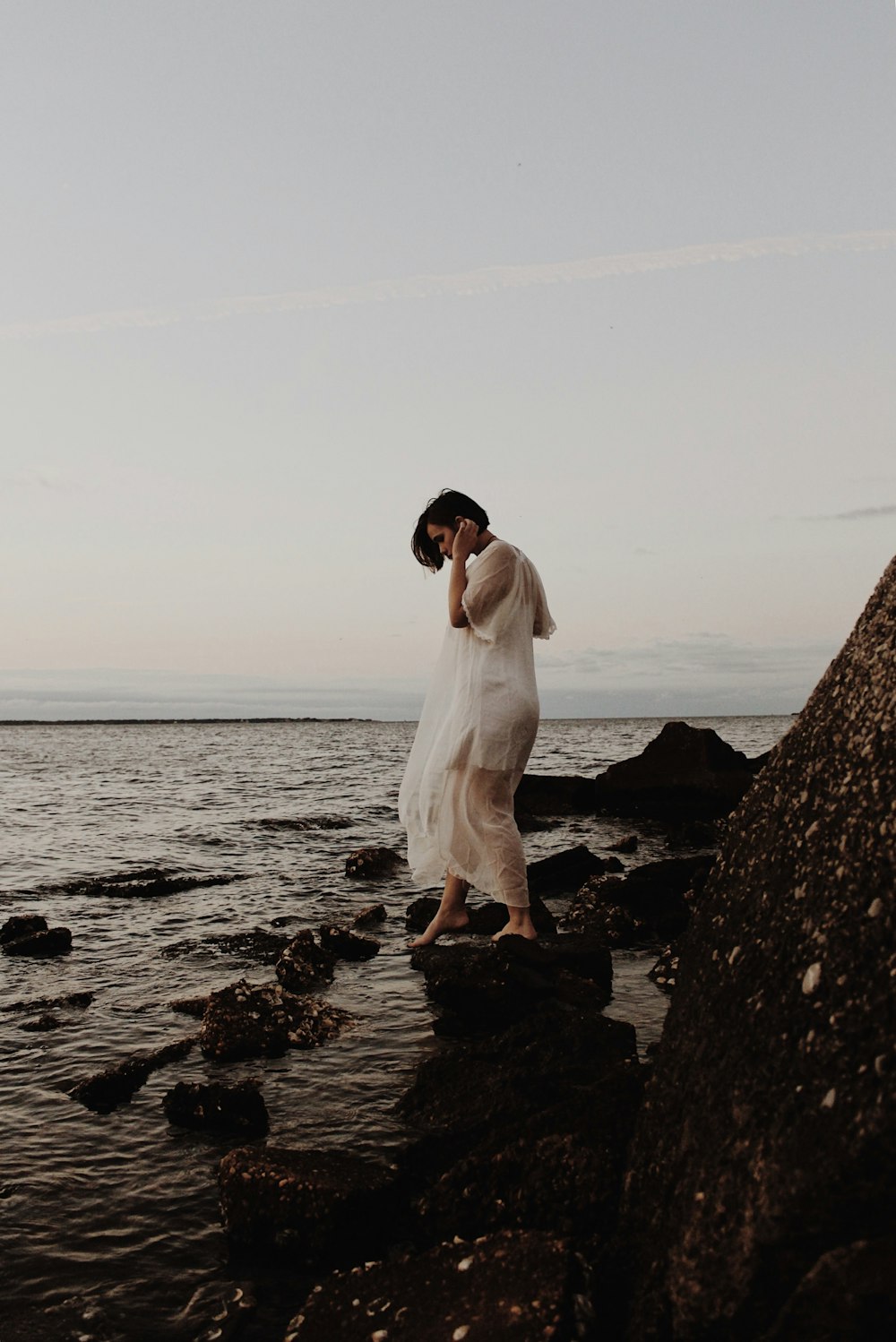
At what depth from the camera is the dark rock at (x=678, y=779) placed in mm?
17062

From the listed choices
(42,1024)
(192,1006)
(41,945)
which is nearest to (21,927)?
(41,945)


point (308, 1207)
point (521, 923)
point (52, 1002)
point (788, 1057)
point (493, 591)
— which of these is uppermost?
point (493, 591)

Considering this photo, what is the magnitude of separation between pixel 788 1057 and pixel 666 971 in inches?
164

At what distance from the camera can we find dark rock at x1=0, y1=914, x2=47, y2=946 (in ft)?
25.6

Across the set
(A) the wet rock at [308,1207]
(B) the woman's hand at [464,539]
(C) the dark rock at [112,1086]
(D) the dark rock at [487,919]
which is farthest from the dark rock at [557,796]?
(A) the wet rock at [308,1207]

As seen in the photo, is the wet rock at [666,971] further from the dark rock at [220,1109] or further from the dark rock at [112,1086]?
the dark rock at [112,1086]

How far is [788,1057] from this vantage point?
2.26 meters

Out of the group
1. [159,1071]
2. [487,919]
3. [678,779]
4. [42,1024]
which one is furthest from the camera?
[678,779]

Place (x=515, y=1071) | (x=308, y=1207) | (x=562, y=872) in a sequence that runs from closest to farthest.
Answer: (x=308, y=1207), (x=515, y=1071), (x=562, y=872)

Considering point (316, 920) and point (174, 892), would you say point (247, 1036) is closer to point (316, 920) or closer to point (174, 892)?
point (316, 920)

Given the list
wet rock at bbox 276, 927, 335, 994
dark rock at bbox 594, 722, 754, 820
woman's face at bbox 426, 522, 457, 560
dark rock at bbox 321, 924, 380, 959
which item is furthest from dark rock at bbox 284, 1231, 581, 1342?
dark rock at bbox 594, 722, 754, 820

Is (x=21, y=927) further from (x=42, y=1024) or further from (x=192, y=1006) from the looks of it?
(x=192, y=1006)

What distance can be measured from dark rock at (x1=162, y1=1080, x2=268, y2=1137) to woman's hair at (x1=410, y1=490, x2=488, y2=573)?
3636 millimetres

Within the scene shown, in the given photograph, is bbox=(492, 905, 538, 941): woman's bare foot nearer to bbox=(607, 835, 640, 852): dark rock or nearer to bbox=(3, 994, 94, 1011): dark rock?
bbox=(3, 994, 94, 1011): dark rock
